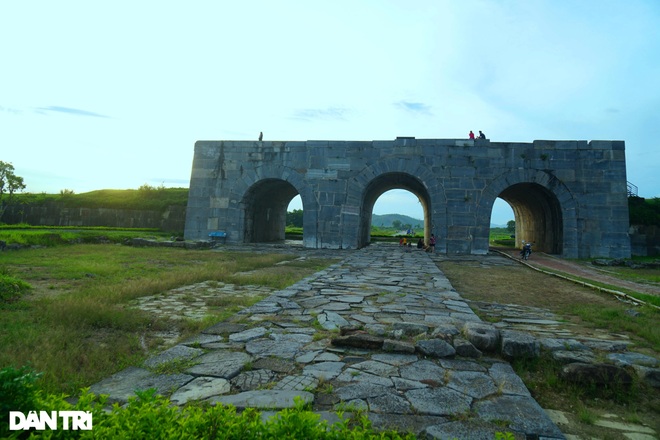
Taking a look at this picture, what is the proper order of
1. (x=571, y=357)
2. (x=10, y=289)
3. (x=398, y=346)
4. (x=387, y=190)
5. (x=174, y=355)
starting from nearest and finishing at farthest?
(x=174, y=355), (x=571, y=357), (x=398, y=346), (x=10, y=289), (x=387, y=190)

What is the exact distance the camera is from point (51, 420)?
64.8 inches

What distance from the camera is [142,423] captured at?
5.27ft

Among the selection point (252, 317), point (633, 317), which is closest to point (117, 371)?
point (252, 317)

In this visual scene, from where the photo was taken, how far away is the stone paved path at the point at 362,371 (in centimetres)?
229

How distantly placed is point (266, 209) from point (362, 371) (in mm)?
18506

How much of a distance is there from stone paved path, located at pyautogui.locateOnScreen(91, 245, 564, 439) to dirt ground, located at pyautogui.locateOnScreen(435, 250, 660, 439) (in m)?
0.32

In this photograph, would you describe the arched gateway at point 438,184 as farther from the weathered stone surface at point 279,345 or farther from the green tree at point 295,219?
the green tree at point 295,219

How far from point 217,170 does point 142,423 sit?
17137 millimetres

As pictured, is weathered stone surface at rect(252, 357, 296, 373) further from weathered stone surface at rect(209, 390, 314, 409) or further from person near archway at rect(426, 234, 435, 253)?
person near archway at rect(426, 234, 435, 253)

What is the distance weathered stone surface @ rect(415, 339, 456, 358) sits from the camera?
3.37 meters

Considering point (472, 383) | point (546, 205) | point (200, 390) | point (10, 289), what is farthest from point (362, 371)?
point (546, 205)

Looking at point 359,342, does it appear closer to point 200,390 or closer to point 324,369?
point 324,369

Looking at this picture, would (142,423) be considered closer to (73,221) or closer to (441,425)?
(441,425)

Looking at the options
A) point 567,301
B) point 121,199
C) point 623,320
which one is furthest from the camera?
point 121,199
